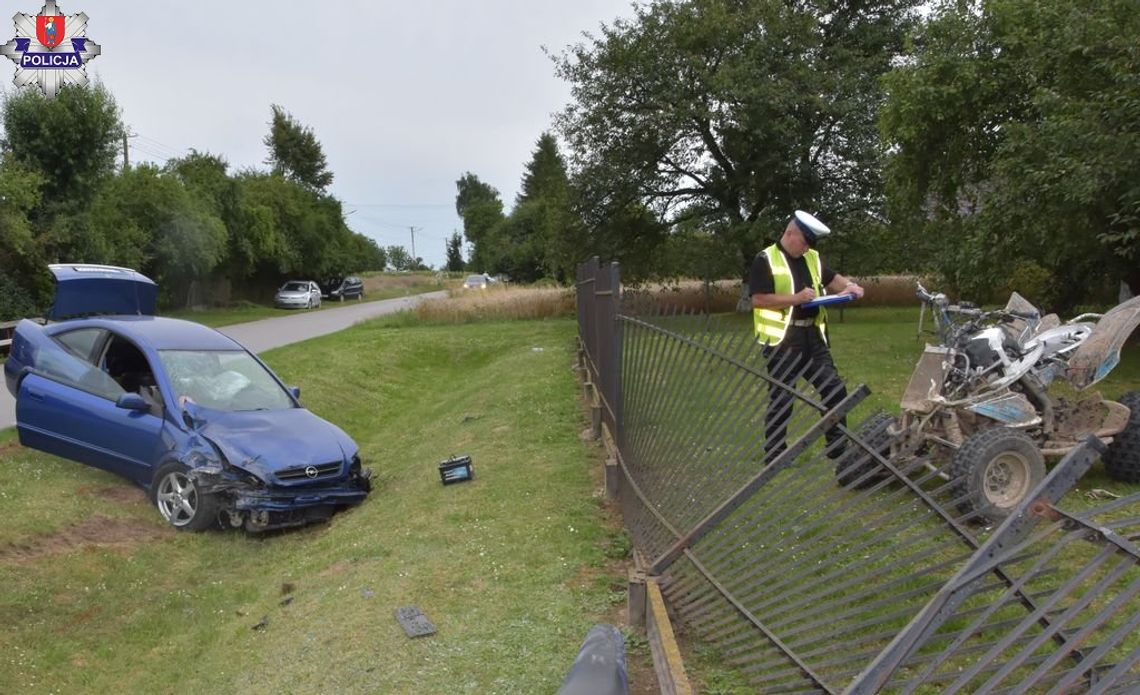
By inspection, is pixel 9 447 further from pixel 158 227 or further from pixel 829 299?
pixel 158 227

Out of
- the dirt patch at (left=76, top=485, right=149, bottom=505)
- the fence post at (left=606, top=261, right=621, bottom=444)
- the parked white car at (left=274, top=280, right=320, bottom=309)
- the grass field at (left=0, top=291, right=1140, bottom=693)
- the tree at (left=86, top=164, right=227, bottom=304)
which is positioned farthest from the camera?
the parked white car at (left=274, top=280, right=320, bottom=309)

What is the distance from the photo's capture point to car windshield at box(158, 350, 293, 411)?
26.6 feet

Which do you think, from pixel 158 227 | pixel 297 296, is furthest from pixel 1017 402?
pixel 297 296

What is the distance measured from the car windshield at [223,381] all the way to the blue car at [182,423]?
1 cm

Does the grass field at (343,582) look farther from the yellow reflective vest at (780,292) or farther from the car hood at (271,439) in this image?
the yellow reflective vest at (780,292)

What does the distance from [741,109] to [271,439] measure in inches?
725

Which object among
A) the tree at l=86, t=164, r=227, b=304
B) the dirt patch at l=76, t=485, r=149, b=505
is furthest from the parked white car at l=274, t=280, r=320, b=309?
the dirt patch at l=76, t=485, r=149, b=505

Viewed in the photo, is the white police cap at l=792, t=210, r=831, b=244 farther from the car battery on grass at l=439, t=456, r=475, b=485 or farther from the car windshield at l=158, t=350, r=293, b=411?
the car windshield at l=158, t=350, r=293, b=411

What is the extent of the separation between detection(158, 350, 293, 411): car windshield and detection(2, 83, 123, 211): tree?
1904 centimetres

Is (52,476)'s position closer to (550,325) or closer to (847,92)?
(550,325)

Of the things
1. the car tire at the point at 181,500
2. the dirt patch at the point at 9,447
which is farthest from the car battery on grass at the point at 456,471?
the dirt patch at the point at 9,447

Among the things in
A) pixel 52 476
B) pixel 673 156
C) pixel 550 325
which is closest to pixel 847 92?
pixel 673 156

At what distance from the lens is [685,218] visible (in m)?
27.2

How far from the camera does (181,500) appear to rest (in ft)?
23.7
